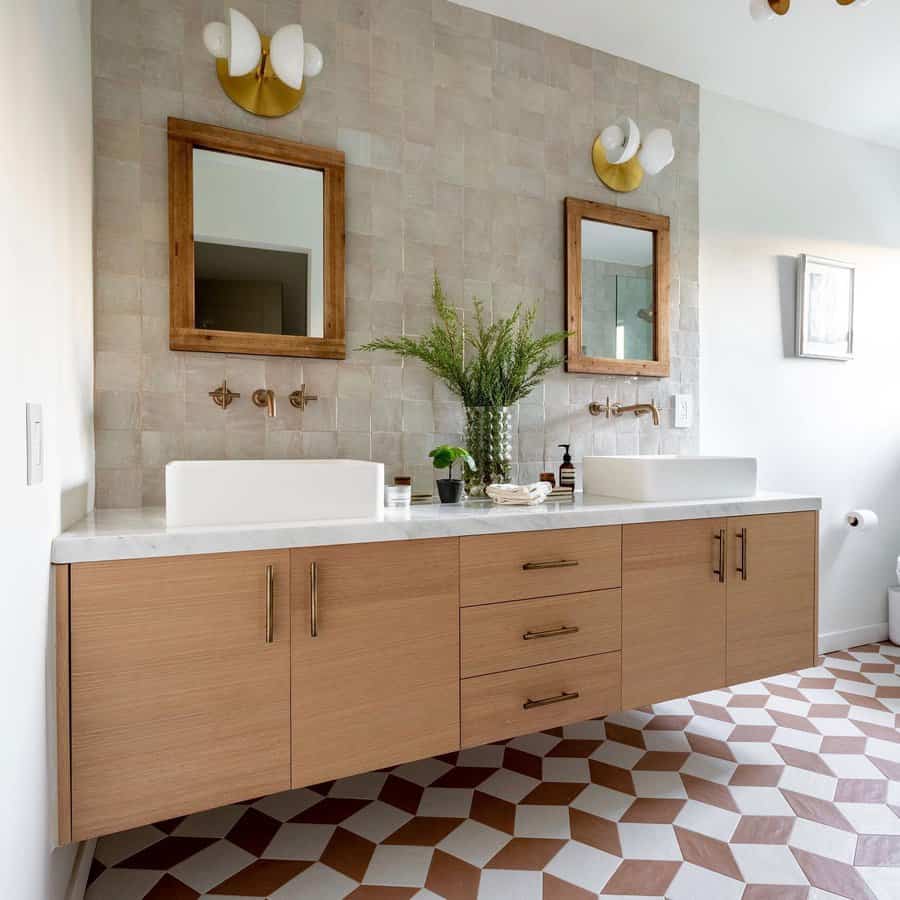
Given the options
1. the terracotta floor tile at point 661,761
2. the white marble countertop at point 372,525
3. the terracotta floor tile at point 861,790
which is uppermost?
the white marble countertop at point 372,525

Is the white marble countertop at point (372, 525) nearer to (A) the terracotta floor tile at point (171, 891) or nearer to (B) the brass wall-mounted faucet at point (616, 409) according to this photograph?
(B) the brass wall-mounted faucet at point (616, 409)

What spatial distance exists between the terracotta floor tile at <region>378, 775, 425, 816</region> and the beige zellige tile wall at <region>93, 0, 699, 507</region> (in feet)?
2.94

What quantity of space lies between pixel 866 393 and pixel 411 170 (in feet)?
8.24

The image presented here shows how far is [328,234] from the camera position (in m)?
2.03

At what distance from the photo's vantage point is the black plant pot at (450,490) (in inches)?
75.0

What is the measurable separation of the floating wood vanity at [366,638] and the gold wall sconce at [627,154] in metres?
1.28

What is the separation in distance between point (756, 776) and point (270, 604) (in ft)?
5.03

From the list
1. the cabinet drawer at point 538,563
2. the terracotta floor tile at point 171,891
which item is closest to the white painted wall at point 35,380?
the terracotta floor tile at point 171,891

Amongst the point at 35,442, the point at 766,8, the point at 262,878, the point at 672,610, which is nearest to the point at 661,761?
the point at 672,610

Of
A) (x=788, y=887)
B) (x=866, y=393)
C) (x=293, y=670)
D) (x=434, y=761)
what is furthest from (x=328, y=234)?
(x=866, y=393)

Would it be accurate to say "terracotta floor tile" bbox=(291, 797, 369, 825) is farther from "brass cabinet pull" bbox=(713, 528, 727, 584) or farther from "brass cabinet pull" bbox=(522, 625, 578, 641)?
"brass cabinet pull" bbox=(713, 528, 727, 584)

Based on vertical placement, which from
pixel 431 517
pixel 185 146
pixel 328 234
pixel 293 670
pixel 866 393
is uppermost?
pixel 185 146

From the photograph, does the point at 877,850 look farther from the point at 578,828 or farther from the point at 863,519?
the point at 863,519

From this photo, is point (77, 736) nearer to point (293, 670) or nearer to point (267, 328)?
point (293, 670)
